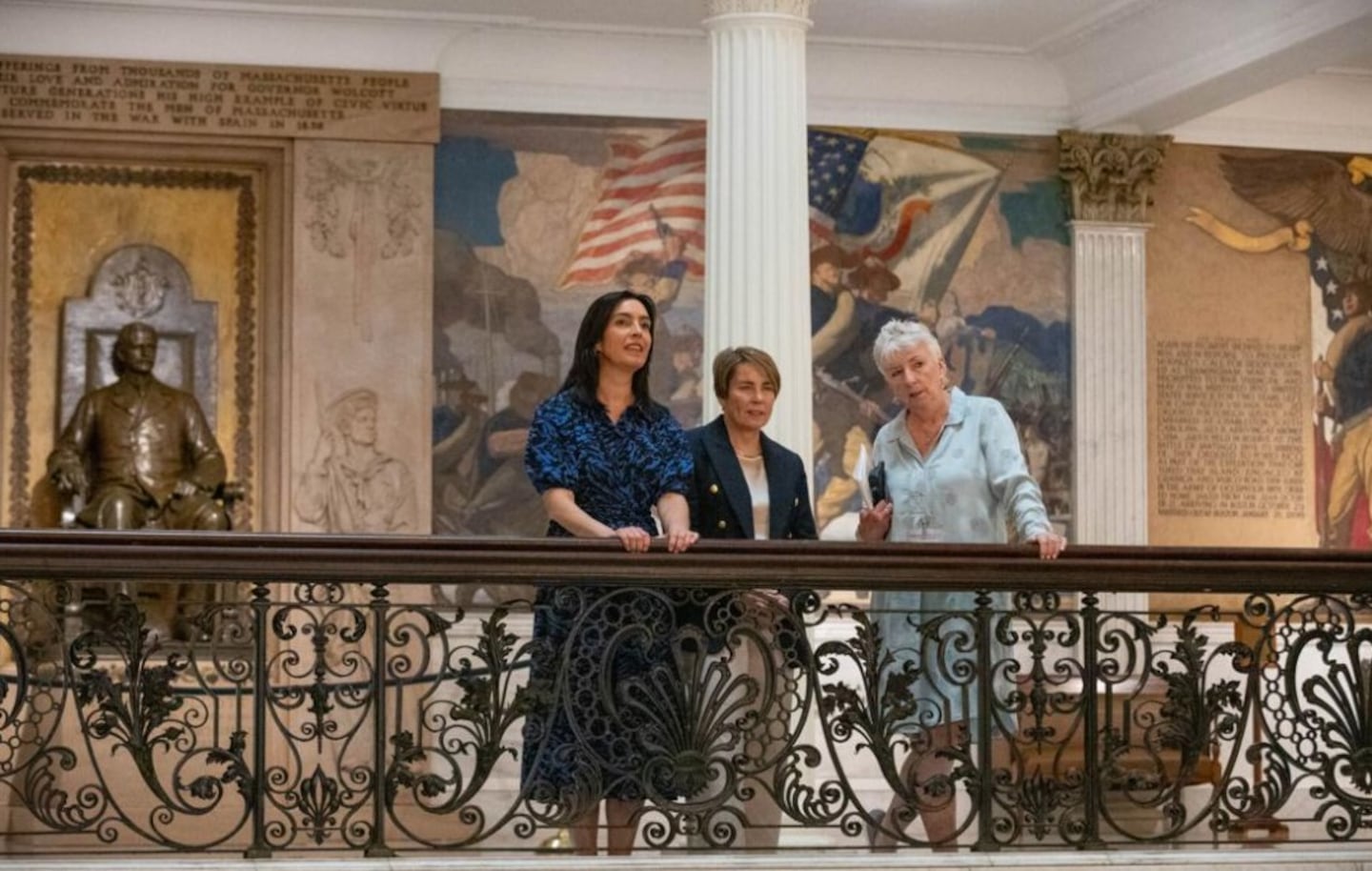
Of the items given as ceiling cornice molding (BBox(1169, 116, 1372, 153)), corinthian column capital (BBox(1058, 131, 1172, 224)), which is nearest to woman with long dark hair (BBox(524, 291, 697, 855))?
corinthian column capital (BBox(1058, 131, 1172, 224))

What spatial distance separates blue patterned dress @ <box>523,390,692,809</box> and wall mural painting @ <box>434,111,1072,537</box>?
23.1 ft

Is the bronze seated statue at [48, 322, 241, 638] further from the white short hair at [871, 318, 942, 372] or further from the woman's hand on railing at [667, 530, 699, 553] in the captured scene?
the white short hair at [871, 318, 942, 372]

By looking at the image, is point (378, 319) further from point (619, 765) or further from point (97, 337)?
point (619, 765)

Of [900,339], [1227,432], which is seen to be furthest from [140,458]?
[900,339]

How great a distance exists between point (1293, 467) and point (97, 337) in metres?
7.72

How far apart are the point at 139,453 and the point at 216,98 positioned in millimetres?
2179

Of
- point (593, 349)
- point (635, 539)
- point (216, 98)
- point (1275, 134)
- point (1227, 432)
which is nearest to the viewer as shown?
point (635, 539)

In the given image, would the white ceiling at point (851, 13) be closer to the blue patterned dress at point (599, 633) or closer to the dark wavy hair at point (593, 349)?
the dark wavy hair at point (593, 349)

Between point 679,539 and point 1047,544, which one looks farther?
point 1047,544

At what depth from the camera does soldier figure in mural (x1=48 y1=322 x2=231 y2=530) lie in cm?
1364

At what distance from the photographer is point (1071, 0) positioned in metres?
14.4

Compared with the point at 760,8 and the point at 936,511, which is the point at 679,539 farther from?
the point at 760,8

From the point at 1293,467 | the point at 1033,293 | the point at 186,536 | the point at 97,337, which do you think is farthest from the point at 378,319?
the point at 186,536

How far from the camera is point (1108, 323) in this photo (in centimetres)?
1559
